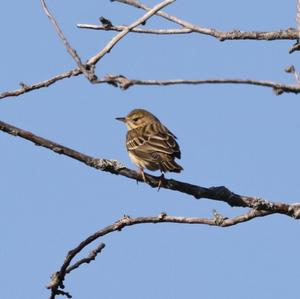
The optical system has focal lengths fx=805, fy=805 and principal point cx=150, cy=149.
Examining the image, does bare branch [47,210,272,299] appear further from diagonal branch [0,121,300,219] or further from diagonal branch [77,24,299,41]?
diagonal branch [77,24,299,41]

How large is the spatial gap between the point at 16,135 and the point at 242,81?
2230mm

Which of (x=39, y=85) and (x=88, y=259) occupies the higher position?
(x=39, y=85)

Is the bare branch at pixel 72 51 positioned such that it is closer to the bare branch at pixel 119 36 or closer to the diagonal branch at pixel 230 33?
the bare branch at pixel 119 36

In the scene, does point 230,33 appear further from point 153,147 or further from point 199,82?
point 153,147

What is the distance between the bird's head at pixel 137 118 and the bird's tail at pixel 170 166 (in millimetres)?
2779

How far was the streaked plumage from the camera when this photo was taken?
9938mm

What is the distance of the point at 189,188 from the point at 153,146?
355cm

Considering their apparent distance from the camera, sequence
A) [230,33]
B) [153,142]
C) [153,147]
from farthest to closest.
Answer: [153,142] < [153,147] < [230,33]

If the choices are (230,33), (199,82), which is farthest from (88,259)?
(199,82)

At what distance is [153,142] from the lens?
10.8 metres

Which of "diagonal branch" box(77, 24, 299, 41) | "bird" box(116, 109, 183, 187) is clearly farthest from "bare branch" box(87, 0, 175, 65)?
"bird" box(116, 109, 183, 187)

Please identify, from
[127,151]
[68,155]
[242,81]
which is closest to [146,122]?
[127,151]

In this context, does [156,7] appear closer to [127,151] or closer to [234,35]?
[234,35]

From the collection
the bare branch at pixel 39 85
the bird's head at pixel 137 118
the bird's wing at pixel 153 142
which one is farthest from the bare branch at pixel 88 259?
the bird's head at pixel 137 118
